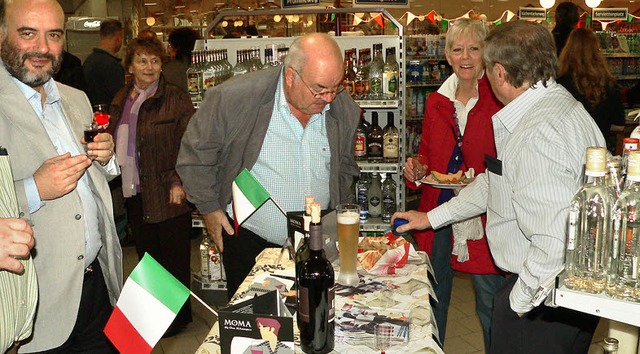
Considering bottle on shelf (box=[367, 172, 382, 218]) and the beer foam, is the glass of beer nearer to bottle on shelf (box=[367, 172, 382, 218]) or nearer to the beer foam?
the beer foam

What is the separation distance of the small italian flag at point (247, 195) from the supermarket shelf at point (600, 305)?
3.99 ft

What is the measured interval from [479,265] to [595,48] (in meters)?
3.11

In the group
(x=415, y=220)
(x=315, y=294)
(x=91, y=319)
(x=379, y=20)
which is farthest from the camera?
Answer: (x=379, y=20)

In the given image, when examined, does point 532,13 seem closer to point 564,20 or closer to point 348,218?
point 564,20

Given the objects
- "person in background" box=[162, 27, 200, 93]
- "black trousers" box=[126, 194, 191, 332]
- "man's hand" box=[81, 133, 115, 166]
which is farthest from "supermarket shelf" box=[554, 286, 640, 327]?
"person in background" box=[162, 27, 200, 93]

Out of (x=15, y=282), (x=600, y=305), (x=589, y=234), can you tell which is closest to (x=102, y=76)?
(x=15, y=282)

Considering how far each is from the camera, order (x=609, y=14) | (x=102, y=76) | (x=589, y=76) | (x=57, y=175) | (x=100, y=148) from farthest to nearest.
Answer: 1. (x=609, y=14)
2. (x=102, y=76)
3. (x=589, y=76)
4. (x=100, y=148)
5. (x=57, y=175)

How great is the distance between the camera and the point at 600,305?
5.05 feet

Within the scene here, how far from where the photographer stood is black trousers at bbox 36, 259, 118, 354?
102 inches

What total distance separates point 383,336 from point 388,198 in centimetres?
261

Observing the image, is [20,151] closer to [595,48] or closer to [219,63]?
[219,63]

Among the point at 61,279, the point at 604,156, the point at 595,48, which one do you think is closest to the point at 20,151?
the point at 61,279

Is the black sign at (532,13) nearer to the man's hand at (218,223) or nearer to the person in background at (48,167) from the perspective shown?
the man's hand at (218,223)

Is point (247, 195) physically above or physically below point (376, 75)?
below
